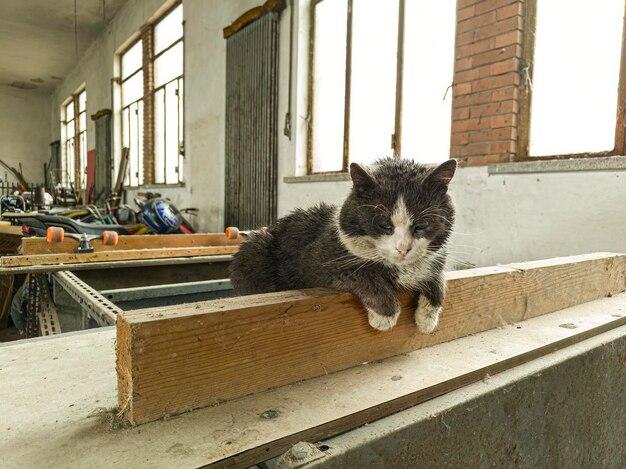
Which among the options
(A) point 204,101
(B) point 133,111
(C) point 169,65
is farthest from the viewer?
(B) point 133,111

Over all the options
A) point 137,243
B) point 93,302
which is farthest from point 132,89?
point 93,302

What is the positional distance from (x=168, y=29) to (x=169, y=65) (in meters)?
0.67

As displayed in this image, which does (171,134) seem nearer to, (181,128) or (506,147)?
(181,128)

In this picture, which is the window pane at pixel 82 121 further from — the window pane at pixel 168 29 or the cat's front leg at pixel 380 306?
the cat's front leg at pixel 380 306

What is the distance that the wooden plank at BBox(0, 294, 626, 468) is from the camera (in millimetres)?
617

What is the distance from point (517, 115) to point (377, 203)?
2.25 meters

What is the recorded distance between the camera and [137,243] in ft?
8.78

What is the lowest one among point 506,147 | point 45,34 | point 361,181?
point 361,181

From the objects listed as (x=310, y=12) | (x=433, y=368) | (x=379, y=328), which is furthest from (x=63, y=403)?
(x=310, y=12)

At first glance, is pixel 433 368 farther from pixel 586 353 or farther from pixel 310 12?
pixel 310 12

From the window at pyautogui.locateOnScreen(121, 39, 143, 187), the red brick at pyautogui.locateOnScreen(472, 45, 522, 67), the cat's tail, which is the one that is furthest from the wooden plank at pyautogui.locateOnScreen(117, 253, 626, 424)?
the window at pyautogui.locateOnScreen(121, 39, 143, 187)

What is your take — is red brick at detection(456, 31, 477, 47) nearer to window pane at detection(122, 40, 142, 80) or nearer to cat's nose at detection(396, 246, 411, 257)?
cat's nose at detection(396, 246, 411, 257)

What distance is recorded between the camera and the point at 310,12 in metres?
4.62

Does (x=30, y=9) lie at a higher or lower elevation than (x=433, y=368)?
higher
